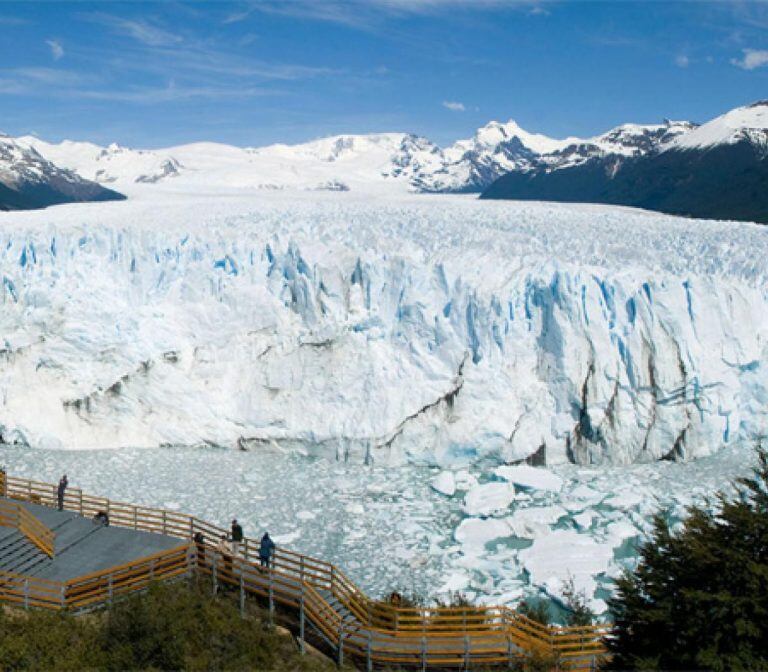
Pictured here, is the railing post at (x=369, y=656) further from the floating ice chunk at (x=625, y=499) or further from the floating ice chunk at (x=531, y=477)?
the floating ice chunk at (x=531, y=477)

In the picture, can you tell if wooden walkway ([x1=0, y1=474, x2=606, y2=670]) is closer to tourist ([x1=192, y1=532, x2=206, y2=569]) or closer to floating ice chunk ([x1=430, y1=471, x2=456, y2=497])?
tourist ([x1=192, y1=532, x2=206, y2=569])

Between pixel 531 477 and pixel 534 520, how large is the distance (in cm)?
212

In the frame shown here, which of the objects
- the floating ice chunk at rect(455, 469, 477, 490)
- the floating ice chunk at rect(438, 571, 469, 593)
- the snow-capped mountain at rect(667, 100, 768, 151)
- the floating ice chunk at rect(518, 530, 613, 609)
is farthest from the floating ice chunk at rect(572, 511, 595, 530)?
the snow-capped mountain at rect(667, 100, 768, 151)

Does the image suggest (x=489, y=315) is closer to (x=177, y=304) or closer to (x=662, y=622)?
(x=177, y=304)

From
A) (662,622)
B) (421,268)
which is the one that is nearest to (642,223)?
(421,268)

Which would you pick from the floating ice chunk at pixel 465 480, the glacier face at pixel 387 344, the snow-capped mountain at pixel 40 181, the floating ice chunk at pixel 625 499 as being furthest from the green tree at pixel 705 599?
the snow-capped mountain at pixel 40 181

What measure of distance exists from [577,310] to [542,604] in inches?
353

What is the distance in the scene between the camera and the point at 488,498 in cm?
1622

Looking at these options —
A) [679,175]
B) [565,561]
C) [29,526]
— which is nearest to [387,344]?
[565,561]

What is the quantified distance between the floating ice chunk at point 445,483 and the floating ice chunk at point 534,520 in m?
1.73

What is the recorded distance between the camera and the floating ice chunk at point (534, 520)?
14.8 meters

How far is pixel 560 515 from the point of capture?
15.4 m

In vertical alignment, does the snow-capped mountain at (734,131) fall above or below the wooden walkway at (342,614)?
above

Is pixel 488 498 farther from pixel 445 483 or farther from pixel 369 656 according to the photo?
pixel 369 656
